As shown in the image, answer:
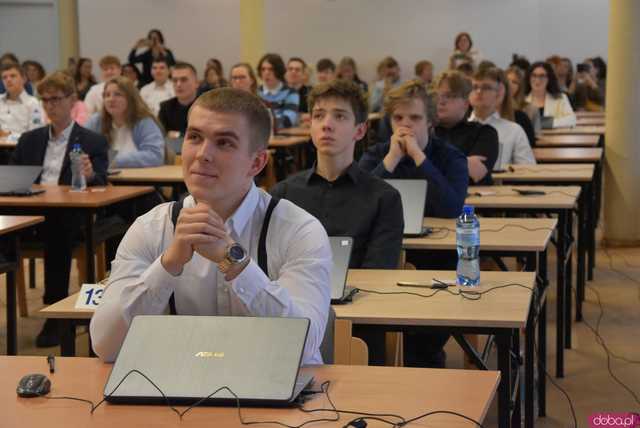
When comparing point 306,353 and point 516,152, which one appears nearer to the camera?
point 306,353

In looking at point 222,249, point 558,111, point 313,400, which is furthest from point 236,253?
point 558,111

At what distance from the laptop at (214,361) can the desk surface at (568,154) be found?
17.7ft

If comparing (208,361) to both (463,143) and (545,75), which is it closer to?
(463,143)

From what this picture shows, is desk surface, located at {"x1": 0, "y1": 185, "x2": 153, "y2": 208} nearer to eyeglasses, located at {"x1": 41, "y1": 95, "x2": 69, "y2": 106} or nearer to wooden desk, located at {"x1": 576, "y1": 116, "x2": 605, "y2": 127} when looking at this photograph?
eyeglasses, located at {"x1": 41, "y1": 95, "x2": 69, "y2": 106}

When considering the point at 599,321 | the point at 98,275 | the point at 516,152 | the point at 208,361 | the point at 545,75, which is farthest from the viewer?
the point at 545,75

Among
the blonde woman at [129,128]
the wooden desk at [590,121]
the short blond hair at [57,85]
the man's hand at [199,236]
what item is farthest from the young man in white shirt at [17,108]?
the man's hand at [199,236]

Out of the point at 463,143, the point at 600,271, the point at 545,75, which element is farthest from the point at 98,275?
the point at 545,75

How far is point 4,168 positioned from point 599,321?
3.27m

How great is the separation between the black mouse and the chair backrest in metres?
0.66

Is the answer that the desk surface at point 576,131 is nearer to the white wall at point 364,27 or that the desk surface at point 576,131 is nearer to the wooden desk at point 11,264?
the wooden desk at point 11,264

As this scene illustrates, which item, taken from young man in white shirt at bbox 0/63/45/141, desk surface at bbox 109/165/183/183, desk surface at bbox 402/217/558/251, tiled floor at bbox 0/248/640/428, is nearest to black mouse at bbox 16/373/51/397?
desk surface at bbox 402/217/558/251

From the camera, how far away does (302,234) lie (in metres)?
2.32

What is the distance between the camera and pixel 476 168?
5492mm

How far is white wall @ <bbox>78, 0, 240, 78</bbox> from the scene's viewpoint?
56.4ft
